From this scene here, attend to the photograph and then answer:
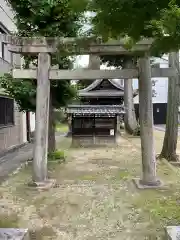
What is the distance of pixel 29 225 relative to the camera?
600cm

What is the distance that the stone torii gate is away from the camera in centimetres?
869

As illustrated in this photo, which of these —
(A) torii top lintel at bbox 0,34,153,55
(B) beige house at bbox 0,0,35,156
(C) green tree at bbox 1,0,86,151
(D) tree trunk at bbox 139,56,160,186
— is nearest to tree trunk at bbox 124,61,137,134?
(B) beige house at bbox 0,0,35,156

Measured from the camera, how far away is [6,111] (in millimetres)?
16234

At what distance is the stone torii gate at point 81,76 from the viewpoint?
8.69 m

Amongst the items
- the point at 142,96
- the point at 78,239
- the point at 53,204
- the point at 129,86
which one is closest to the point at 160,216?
the point at 78,239

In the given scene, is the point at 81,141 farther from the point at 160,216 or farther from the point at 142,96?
the point at 160,216

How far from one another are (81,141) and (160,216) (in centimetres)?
1371

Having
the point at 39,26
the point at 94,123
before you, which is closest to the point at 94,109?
the point at 94,123

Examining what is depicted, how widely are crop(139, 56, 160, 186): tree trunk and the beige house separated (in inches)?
285

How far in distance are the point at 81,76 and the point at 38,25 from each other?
3112 millimetres

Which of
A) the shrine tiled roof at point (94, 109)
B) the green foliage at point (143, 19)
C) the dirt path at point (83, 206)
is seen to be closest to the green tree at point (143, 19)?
the green foliage at point (143, 19)

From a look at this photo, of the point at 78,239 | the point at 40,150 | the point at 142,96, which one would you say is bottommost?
the point at 78,239

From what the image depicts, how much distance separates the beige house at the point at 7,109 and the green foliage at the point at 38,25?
8.23 feet

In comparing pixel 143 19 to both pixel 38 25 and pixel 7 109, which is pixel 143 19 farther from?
pixel 7 109
